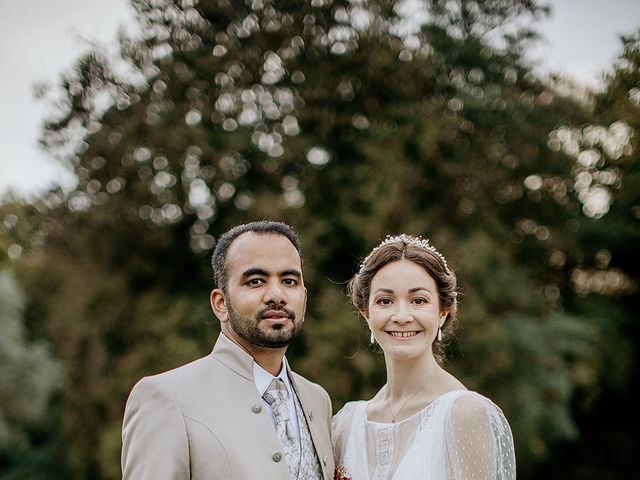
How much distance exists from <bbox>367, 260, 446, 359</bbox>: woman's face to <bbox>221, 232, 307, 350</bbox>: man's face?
1.86 ft

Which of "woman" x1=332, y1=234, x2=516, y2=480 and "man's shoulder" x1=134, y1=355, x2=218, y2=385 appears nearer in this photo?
"man's shoulder" x1=134, y1=355, x2=218, y2=385

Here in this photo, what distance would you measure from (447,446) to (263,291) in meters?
Answer: 1.09

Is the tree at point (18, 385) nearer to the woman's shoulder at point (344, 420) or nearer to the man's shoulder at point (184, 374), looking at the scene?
the woman's shoulder at point (344, 420)

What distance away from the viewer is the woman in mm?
3367

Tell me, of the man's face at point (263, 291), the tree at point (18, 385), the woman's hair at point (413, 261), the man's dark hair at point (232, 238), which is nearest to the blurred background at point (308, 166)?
the tree at point (18, 385)

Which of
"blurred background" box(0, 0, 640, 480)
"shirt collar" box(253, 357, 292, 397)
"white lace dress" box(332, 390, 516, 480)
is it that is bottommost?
"white lace dress" box(332, 390, 516, 480)

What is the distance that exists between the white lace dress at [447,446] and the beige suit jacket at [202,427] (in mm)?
740

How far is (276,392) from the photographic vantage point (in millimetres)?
3275

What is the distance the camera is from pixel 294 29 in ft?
43.9

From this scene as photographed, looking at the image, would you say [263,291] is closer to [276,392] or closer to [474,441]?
[276,392]

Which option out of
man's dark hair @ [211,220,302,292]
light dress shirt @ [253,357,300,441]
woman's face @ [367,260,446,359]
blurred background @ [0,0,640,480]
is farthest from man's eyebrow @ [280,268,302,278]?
blurred background @ [0,0,640,480]

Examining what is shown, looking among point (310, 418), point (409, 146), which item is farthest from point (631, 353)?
point (310, 418)

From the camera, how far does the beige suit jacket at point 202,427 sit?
9.23ft

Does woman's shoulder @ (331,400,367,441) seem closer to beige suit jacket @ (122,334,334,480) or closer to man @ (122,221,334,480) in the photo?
man @ (122,221,334,480)
